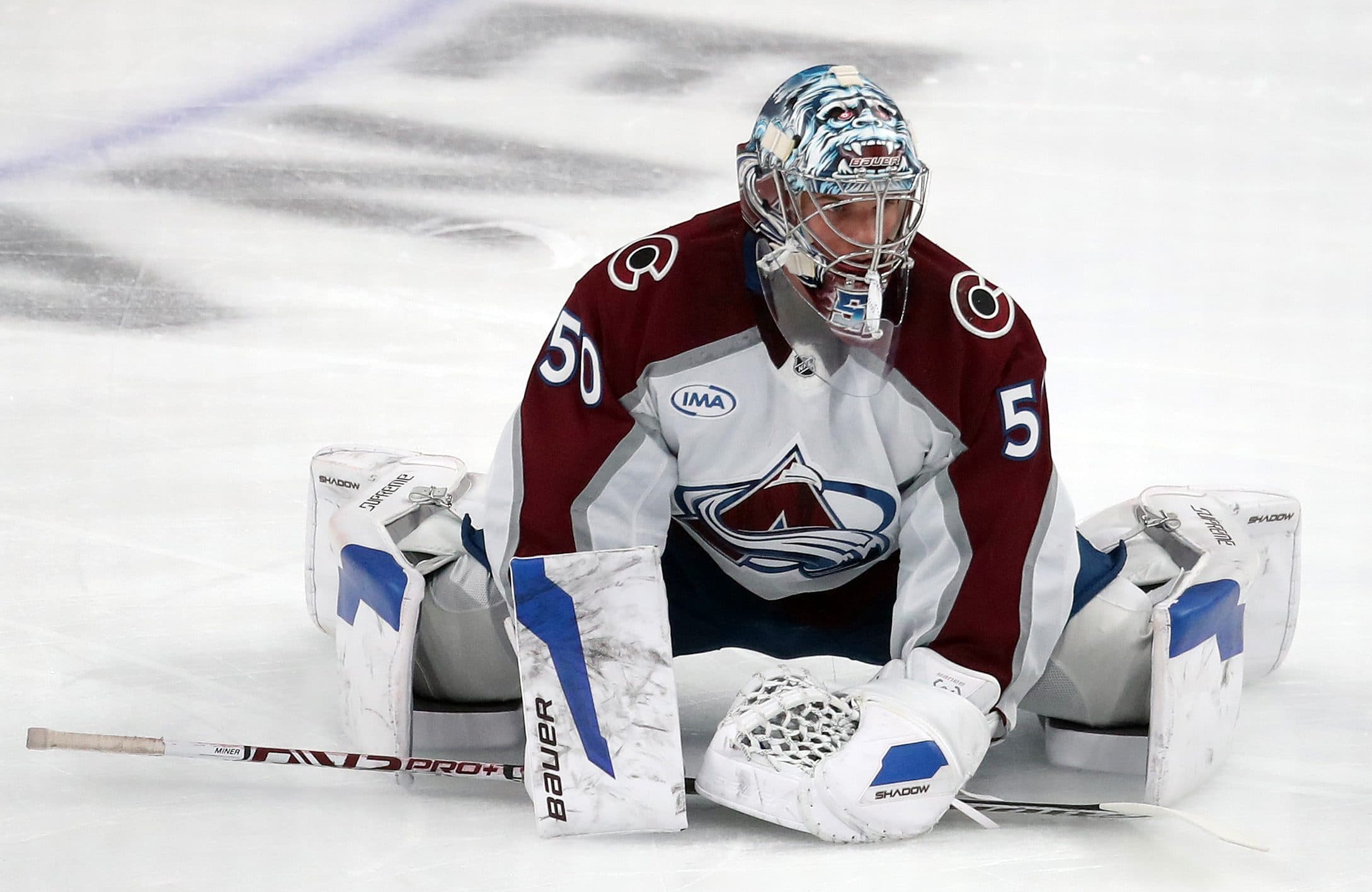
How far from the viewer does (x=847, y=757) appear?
207cm

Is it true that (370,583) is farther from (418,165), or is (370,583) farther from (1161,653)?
(418,165)

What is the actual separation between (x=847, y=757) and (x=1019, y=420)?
0.48 metres

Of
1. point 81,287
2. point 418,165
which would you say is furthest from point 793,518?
point 418,165

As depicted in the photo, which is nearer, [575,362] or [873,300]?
[873,300]

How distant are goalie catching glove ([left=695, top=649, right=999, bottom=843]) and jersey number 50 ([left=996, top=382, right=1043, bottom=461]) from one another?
0.29 meters

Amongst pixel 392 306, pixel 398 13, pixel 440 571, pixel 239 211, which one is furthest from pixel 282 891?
pixel 398 13

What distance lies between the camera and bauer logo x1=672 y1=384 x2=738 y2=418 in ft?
7.27

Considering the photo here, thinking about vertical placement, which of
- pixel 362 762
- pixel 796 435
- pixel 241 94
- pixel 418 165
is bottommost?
pixel 362 762

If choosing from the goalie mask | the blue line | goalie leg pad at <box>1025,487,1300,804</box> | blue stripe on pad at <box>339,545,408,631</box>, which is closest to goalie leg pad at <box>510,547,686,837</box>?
blue stripe on pad at <box>339,545,408,631</box>

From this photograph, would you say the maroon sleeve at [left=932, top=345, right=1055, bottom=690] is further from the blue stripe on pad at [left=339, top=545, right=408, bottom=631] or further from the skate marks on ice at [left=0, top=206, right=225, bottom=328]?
the skate marks on ice at [left=0, top=206, right=225, bottom=328]

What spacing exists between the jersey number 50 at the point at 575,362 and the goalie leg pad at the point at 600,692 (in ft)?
0.71

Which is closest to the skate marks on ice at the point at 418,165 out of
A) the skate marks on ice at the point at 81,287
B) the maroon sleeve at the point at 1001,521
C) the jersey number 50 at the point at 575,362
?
the skate marks on ice at the point at 81,287

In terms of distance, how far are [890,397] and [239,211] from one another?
3.34 meters

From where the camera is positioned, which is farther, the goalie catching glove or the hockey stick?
the hockey stick
